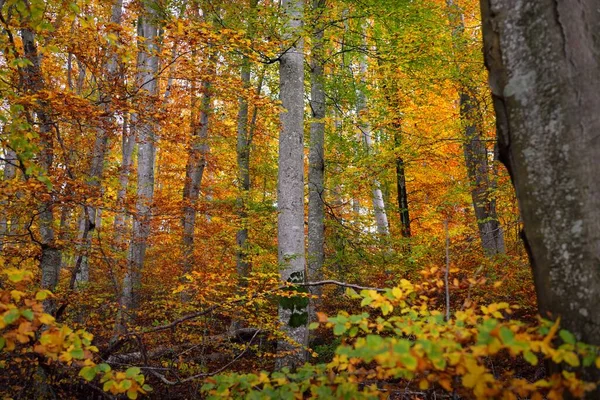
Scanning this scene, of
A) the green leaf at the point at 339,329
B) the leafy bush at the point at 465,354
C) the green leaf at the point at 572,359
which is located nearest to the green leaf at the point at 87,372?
the leafy bush at the point at 465,354

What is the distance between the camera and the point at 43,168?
5207 mm

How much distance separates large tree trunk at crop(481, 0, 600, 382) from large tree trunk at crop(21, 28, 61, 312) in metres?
5.27

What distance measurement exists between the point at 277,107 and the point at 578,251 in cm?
485

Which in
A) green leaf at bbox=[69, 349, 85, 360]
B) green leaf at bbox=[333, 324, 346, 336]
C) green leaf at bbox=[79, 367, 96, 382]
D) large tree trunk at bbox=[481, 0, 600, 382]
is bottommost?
green leaf at bbox=[79, 367, 96, 382]

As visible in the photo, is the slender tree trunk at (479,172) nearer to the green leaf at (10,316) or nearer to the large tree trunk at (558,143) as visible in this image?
the large tree trunk at (558,143)

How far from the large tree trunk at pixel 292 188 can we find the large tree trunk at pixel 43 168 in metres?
3.16

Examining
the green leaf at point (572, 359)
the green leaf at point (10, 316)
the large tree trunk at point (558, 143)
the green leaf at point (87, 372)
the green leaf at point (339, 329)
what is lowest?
the green leaf at point (87, 372)

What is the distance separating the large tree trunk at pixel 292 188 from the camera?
6008 mm

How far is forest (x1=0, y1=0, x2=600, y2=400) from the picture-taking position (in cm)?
173

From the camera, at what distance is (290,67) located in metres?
6.56

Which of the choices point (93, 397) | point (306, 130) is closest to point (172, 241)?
point (306, 130)

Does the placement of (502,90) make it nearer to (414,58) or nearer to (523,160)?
(523,160)

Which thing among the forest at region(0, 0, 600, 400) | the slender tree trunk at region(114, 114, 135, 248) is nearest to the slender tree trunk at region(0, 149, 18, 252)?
the forest at region(0, 0, 600, 400)

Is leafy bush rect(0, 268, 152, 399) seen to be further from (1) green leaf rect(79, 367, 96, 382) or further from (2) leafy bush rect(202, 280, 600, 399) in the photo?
(2) leafy bush rect(202, 280, 600, 399)
